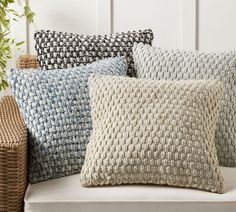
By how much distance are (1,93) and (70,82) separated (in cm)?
80

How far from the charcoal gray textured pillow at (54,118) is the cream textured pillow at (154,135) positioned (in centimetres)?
7

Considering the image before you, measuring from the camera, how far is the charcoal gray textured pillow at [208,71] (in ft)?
6.95

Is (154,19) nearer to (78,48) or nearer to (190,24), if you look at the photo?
(190,24)

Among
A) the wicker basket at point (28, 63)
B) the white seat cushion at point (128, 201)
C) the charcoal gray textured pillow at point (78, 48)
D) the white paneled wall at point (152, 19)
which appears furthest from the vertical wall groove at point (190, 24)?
the white seat cushion at point (128, 201)

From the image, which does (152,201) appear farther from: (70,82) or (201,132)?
(70,82)

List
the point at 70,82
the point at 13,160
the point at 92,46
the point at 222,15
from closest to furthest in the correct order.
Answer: the point at 13,160 → the point at 70,82 → the point at 92,46 → the point at 222,15

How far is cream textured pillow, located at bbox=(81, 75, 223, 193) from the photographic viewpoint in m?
1.89

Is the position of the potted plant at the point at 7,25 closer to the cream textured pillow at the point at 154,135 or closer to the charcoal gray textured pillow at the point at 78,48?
the charcoal gray textured pillow at the point at 78,48

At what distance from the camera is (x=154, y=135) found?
1.90 m

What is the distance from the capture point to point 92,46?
231cm

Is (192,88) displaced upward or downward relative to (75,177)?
upward

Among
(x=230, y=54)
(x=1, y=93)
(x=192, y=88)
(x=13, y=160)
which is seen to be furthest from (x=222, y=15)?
(x=13, y=160)

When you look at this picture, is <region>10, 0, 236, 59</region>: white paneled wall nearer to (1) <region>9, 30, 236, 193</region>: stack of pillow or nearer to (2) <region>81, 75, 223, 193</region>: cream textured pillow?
(1) <region>9, 30, 236, 193</region>: stack of pillow

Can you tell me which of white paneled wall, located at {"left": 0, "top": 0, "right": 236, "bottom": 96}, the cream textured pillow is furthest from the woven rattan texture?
white paneled wall, located at {"left": 0, "top": 0, "right": 236, "bottom": 96}
